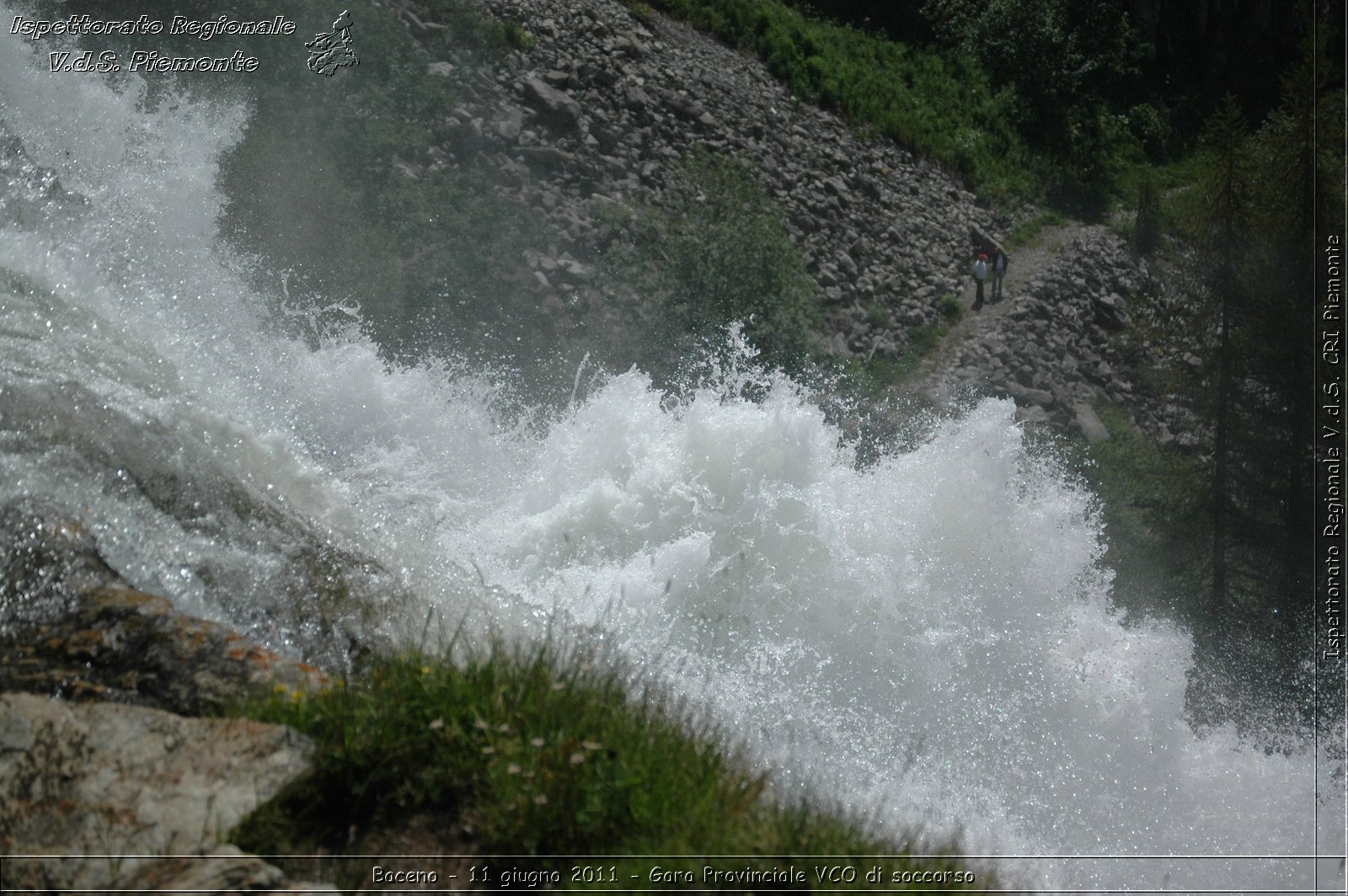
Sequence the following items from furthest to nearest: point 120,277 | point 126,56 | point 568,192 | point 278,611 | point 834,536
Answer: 1. point 568,192
2. point 126,56
3. point 120,277
4. point 834,536
5. point 278,611

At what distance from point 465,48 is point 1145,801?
11359 mm

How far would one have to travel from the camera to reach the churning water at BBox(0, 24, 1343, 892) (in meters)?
5.96

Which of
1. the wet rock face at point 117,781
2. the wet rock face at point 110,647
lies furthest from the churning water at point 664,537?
the wet rock face at point 117,781

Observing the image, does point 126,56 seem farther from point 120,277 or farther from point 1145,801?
point 1145,801

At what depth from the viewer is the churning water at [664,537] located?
5965mm

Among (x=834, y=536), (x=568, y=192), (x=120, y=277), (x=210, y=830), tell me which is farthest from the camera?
(x=568, y=192)

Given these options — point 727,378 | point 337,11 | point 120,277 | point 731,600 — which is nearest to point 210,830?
point 731,600

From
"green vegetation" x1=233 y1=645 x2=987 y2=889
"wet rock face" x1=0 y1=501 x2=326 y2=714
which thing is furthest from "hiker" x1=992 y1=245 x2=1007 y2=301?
"wet rock face" x1=0 y1=501 x2=326 y2=714

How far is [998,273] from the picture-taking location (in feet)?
52.2

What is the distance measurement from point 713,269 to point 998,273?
574 centimetres

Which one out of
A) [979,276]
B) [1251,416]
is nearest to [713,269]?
[979,276]

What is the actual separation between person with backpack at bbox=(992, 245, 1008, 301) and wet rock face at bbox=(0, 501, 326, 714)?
44.1ft

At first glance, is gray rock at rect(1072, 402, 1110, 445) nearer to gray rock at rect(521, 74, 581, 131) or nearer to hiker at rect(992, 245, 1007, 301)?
hiker at rect(992, 245, 1007, 301)

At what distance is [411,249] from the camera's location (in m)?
11.5
